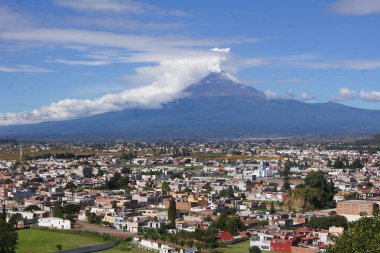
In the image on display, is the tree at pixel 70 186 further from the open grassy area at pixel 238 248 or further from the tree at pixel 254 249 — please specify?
the tree at pixel 254 249

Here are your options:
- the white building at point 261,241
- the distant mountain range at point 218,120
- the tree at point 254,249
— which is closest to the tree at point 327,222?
the white building at point 261,241

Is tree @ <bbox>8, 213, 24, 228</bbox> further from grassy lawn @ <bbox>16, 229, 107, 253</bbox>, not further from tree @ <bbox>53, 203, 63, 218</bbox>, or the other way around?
tree @ <bbox>53, 203, 63, 218</bbox>

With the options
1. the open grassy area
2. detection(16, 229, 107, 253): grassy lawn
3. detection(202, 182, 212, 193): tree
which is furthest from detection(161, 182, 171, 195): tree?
the open grassy area

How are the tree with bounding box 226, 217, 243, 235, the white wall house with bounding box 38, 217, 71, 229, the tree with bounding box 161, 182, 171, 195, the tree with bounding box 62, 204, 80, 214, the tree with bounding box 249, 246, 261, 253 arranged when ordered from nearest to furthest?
the tree with bounding box 249, 246, 261, 253 → the tree with bounding box 226, 217, 243, 235 → the white wall house with bounding box 38, 217, 71, 229 → the tree with bounding box 62, 204, 80, 214 → the tree with bounding box 161, 182, 171, 195

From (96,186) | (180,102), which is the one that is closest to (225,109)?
(180,102)

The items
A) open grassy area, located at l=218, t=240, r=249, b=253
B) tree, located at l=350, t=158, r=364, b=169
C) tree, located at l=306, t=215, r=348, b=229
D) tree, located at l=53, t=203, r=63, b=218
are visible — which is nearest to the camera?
open grassy area, located at l=218, t=240, r=249, b=253

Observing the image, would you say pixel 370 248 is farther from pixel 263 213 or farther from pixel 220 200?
pixel 220 200
